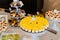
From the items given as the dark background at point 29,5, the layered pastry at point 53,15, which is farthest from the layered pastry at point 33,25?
the dark background at point 29,5

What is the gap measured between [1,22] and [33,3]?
382 mm

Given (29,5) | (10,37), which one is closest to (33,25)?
(10,37)

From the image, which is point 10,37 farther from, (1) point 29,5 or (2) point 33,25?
(1) point 29,5

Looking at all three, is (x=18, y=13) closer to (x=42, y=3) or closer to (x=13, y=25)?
(x=13, y=25)

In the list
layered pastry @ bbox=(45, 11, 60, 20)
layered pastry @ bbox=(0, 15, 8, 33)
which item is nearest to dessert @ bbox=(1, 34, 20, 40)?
layered pastry @ bbox=(0, 15, 8, 33)

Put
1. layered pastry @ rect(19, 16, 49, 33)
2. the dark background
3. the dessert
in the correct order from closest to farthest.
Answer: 1. layered pastry @ rect(19, 16, 49, 33)
2. the dessert
3. the dark background

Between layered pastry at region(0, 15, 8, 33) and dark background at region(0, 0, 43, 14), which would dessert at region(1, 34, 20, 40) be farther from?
dark background at region(0, 0, 43, 14)

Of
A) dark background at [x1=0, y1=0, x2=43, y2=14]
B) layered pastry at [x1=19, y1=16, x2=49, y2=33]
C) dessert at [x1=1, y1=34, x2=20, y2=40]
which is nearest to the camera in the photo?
layered pastry at [x1=19, y1=16, x2=49, y2=33]

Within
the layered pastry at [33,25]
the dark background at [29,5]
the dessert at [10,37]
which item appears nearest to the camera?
the layered pastry at [33,25]

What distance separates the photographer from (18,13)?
1.30m

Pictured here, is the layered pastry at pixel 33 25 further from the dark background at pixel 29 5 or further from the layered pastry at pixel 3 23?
the dark background at pixel 29 5

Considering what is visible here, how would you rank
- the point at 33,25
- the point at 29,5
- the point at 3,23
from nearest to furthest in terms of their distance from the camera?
the point at 33,25 < the point at 3,23 < the point at 29,5

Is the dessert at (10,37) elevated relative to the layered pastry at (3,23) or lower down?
lower down

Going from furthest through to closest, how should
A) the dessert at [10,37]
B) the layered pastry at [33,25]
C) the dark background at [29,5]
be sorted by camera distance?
the dark background at [29,5], the dessert at [10,37], the layered pastry at [33,25]
